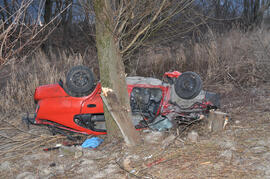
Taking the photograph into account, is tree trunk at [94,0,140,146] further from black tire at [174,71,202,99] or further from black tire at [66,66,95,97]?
black tire at [174,71,202,99]

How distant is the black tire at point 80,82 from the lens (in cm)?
507

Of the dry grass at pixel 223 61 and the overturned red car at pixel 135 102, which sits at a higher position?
the dry grass at pixel 223 61

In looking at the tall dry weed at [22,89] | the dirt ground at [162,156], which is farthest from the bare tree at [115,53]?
the tall dry weed at [22,89]

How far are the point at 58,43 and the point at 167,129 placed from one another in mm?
11093

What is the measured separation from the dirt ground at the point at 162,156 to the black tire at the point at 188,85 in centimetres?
58

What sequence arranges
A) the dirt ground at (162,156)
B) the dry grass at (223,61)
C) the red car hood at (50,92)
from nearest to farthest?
the dirt ground at (162,156), the red car hood at (50,92), the dry grass at (223,61)

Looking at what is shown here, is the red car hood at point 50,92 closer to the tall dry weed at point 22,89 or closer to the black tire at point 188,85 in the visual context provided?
the tall dry weed at point 22,89

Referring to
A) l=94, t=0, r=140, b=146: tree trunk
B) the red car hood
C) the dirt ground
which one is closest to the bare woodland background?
l=94, t=0, r=140, b=146: tree trunk

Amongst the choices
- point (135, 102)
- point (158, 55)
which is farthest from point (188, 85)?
point (158, 55)

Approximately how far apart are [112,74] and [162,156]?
1.50m

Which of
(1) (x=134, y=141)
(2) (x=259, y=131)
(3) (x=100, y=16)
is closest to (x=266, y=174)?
(2) (x=259, y=131)

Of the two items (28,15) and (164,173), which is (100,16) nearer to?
(28,15)

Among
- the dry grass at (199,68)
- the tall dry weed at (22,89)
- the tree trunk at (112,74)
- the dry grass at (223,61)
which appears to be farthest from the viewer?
the dry grass at (223,61)

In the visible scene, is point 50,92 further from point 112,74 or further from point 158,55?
point 158,55
